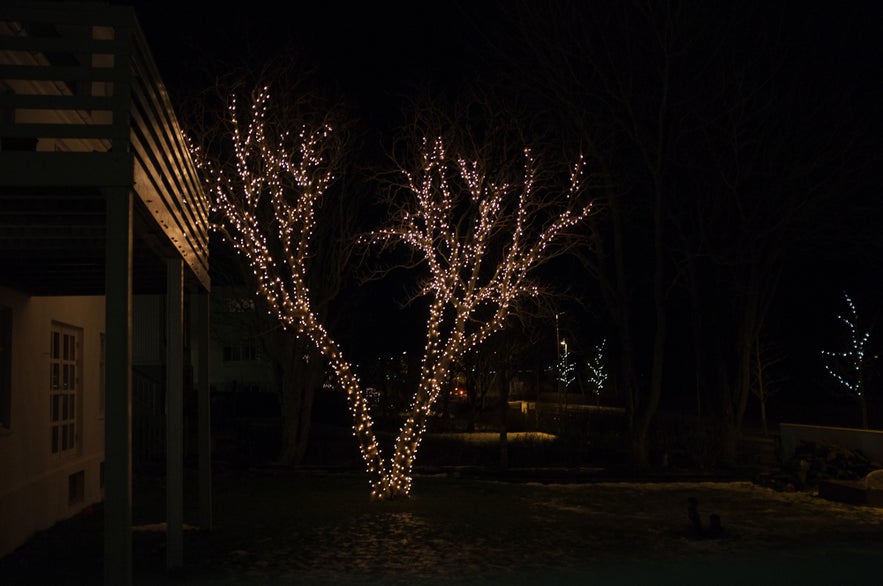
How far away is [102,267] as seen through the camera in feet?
31.7

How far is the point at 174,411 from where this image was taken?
8.91m

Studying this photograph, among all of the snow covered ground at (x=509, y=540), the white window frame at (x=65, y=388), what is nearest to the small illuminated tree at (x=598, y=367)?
the snow covered ground at (x=509, y=540)

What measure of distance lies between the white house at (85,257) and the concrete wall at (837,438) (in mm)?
11185

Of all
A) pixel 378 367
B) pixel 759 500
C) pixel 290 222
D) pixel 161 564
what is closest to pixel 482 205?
pixel 290 222

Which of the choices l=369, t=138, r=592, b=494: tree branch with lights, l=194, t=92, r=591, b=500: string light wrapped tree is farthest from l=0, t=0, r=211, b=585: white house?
l=369, t=138, r=592, b=494: tree branch with lights

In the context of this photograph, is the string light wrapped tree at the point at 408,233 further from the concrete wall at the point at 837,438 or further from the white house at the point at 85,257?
the concrete wall at the point at 837,438

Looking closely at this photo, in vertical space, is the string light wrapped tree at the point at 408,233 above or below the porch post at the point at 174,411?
above

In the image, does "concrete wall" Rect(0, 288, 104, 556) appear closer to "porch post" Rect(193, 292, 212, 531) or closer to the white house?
the white house

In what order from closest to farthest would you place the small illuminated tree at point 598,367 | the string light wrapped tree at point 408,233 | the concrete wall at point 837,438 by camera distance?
the string light wrapped tree at point 408,233, the concrete wall at point 837,438, the small illuminated tree at point 598,367

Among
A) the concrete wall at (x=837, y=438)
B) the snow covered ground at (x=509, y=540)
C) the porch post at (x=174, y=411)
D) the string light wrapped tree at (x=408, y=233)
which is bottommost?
the snow covered ground at (x=509, y=540)

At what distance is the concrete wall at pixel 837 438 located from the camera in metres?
15.7

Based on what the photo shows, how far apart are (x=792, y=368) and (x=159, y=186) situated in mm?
50962

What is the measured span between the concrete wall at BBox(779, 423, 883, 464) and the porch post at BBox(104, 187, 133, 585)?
13556mm

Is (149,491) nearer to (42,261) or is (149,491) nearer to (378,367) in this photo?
(42,261)
